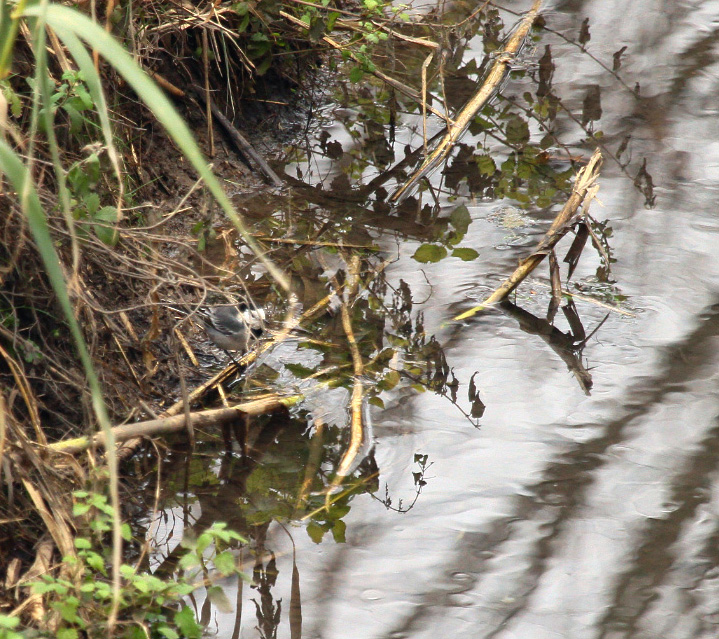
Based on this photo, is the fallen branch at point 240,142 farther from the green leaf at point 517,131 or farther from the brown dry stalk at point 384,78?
the green leaf at point 517,131

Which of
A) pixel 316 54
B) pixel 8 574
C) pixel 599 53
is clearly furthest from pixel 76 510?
pixel 599 53

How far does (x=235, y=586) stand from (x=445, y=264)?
2.25 meters

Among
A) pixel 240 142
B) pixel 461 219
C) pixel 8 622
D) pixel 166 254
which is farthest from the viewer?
pixel 240 142

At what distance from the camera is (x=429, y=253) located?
15.2 ft

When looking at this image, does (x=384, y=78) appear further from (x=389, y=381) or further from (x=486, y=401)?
(x=486, y=401)

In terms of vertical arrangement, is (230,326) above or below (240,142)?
below

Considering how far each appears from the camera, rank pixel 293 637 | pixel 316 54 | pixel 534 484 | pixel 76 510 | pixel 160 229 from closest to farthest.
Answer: pixel 76 510, pixel 293 637, pixel 534 484, pixel 160 229, pixel 316 54

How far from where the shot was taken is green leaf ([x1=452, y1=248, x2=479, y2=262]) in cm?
456

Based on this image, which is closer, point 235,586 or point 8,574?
point 8,574

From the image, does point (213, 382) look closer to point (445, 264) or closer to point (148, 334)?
point (148, 334)

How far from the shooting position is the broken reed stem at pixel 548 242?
163 inches

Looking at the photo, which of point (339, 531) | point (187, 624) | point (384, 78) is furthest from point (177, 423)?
point (384, 78)

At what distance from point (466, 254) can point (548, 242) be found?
0.54 metres

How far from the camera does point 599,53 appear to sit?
6.57 meters
